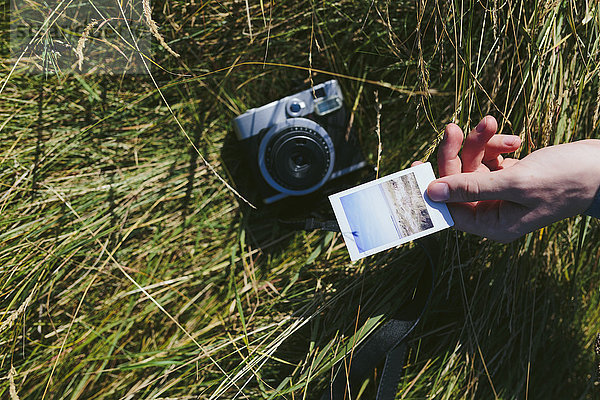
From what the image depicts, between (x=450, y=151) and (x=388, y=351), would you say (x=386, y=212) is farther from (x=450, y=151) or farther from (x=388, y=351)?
(x=388, y=351)

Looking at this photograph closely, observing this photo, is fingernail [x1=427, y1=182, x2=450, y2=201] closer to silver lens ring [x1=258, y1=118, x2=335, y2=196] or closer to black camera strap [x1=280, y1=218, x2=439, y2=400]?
black camera strap [x1=280, y1=218, x2=439, y2=400]

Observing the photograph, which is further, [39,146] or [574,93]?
[39,146]

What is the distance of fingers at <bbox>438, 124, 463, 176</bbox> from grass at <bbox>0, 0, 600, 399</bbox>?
254mm

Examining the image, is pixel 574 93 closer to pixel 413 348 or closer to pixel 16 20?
pixel 413 348

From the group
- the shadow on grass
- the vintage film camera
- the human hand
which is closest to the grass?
the shadow on grass

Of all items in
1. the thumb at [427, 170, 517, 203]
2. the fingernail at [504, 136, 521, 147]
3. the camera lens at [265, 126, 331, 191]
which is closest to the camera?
the thumb at [427, 170, 517, 203]

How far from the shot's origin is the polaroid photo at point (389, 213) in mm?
1089

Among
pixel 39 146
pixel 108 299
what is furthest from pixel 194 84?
pixel 108 299

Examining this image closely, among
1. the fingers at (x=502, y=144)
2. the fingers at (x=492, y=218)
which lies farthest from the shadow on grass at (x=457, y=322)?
the fingers at (x=502, y=144)

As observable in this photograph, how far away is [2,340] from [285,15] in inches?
54.8

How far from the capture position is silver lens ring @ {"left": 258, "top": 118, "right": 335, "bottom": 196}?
1333 mm

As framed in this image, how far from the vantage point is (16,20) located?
140 cm

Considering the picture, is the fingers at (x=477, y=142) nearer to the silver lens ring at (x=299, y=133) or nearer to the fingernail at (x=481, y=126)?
the fingernail at (x=481, y=126)

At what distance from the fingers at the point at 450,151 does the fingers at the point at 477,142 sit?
0.07ft
